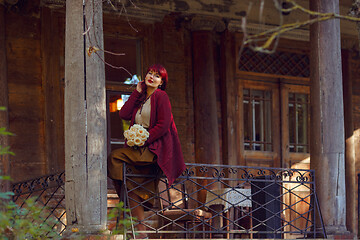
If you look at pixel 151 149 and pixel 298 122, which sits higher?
pixel 298 122

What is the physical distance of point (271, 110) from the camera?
11.8m

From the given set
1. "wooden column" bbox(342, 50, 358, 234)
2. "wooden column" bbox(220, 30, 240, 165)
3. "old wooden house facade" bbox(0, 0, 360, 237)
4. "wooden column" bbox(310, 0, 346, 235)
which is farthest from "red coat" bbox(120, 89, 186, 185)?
"wooden column" bbox(342, 50, 358, 234)

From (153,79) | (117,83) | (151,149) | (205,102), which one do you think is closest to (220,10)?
(205,102)

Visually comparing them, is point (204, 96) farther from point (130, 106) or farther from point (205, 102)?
point (130, 106)

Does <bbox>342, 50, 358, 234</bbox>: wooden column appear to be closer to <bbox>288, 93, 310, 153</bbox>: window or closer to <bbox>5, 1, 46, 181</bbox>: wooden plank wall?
<bbox>288, 93, 310, 153</bbox>: window

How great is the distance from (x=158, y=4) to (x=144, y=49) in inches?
30.0

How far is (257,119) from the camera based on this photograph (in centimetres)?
1172

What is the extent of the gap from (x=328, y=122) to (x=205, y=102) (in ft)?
10.0

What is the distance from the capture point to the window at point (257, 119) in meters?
11.6

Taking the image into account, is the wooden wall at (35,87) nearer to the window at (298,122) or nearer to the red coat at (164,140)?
the red coat at (164,140)

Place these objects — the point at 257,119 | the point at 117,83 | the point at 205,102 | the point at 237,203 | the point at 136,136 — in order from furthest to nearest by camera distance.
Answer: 1. the point at 257,119
2. the point at 205,102
3. the point at 117,83
4. the point at 237,203
5. the point at 136,136

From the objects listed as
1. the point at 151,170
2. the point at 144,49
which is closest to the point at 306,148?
the point at 144,49

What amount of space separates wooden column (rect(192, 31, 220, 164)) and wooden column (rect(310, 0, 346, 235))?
8.84ft

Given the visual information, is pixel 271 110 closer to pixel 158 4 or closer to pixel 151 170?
pixel 158 4
